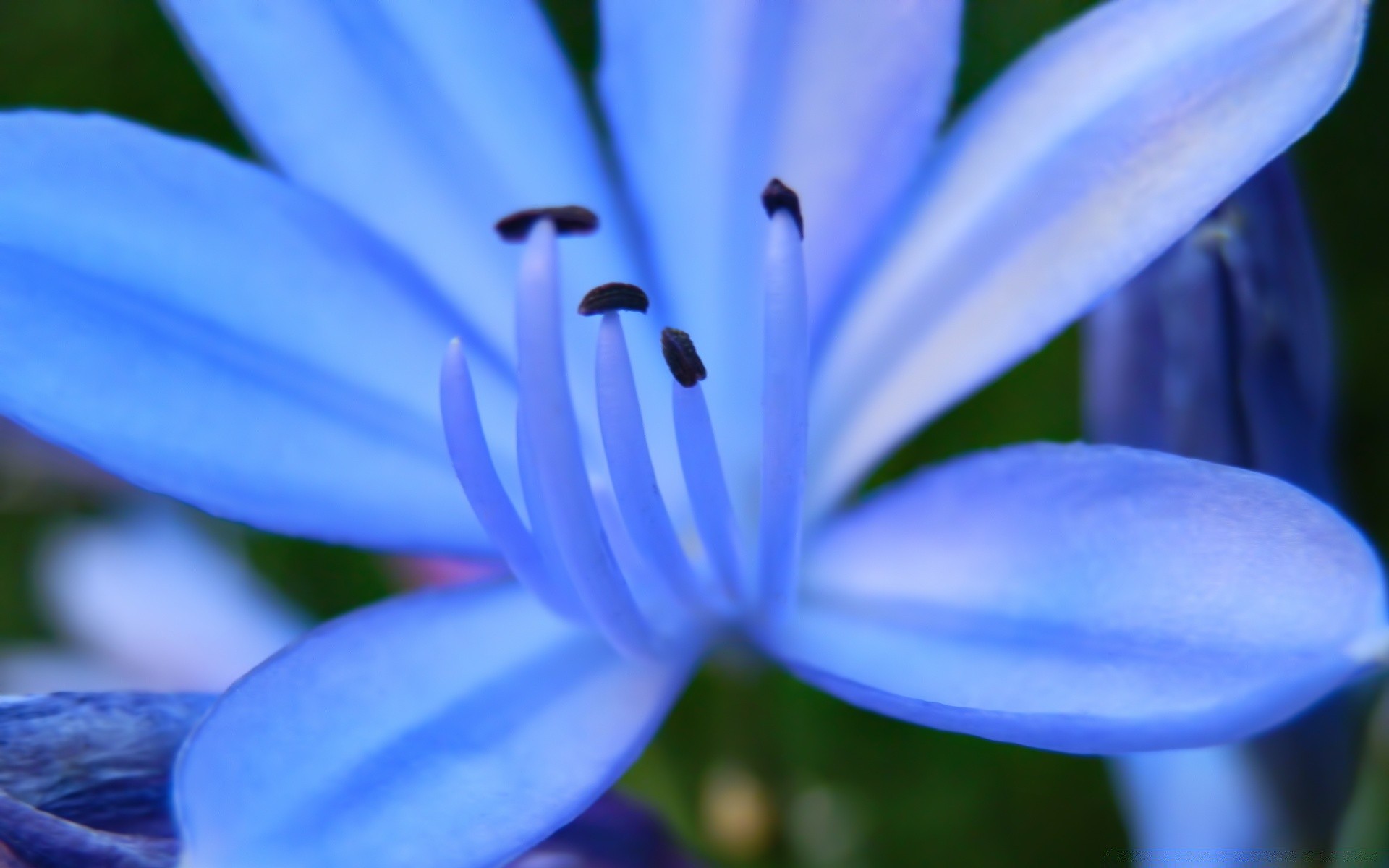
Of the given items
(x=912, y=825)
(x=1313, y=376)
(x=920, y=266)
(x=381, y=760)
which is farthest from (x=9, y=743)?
(x=912, y=825)

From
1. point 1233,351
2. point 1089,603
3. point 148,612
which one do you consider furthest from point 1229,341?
point 148,612

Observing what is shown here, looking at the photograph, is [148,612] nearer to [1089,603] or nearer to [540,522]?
[540,522]

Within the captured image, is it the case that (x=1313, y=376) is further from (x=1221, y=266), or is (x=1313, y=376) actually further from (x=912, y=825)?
(x=912, y=825)

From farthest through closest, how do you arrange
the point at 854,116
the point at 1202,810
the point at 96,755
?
the point at 1202,810 → the point at 854,116 → the point at 96,755

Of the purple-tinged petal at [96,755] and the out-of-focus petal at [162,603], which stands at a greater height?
the purple-tinged petal at [96,755]

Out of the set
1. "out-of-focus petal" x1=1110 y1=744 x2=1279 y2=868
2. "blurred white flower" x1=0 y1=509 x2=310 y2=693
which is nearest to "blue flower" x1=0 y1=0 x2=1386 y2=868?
"out-of-focus petal" x1=1110 y1=744 x2=1279 y2=868

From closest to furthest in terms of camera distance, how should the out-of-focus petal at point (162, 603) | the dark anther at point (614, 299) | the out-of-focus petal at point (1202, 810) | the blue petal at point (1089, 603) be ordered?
the blue petal at point (1089, 603)
the dark anther at point (614, 299)
the out-of-focus petal at point (1202, 810)
the out-of-focus petal at point (162, 603)

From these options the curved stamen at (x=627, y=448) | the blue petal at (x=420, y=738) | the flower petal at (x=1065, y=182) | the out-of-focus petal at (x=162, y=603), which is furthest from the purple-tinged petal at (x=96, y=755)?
the out-of-focus petal at (x=162, y=603)

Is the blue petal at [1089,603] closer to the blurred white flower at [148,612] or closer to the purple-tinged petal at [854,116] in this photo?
the purple-tinged petal at [854,116]
